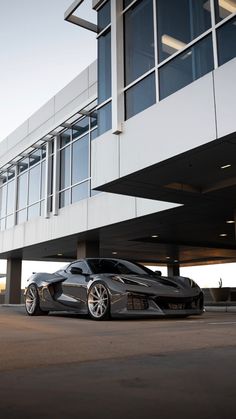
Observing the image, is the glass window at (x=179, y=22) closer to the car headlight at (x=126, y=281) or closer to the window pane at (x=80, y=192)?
the car headlight at (x=126, y=281)

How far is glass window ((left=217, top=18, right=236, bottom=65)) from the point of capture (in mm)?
7260

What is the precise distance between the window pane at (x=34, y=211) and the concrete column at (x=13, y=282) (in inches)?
257

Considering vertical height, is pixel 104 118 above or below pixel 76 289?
above

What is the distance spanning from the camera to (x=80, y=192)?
17.8m

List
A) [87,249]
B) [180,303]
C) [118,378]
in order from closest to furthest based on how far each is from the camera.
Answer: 1. [118,378]
2. [180,303]
3. [87,249]

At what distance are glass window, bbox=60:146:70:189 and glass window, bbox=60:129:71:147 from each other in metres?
0.32

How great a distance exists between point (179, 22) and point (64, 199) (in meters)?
11.4

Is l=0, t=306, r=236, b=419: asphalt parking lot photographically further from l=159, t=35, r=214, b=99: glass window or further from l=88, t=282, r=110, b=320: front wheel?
l=159, t=35, r=214, b=99: glass window

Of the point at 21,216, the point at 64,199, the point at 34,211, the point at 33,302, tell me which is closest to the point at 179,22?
the point at 33,302

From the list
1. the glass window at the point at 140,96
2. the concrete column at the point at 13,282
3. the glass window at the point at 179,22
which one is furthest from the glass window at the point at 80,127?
the concrete column at the point at 13,282

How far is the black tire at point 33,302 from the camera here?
34.6 ft

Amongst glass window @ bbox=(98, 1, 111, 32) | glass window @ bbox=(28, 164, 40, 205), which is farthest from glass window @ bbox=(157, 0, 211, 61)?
glass window @ bbox=(28, 164, 40, 205)

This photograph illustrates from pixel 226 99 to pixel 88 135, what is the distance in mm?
11185

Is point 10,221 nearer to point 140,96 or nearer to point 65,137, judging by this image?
point 65,137
